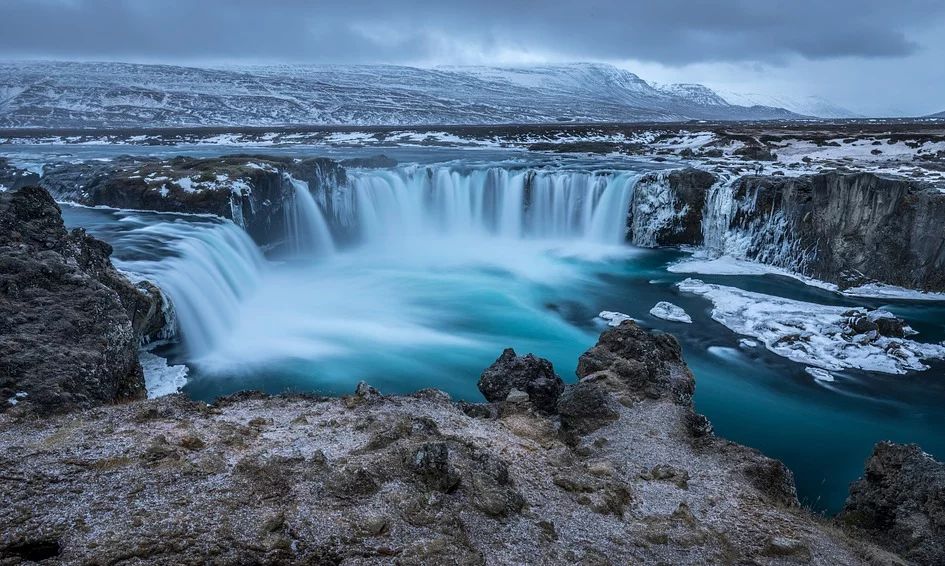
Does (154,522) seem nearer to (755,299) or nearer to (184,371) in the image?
(184,371)

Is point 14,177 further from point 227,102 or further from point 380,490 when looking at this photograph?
point 227,102

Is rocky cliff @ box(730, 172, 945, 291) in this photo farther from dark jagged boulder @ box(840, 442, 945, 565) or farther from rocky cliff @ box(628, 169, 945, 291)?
dark jagged boulder @ box(840, 442, 945, 565)

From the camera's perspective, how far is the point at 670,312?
18.8m

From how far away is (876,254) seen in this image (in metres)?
21.1

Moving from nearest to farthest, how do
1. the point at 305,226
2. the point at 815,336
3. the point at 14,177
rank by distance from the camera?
1. the point at 815,336
2. the point at 305,226
3. the point at 14,177

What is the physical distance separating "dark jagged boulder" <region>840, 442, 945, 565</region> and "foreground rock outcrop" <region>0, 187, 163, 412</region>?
1038 cm

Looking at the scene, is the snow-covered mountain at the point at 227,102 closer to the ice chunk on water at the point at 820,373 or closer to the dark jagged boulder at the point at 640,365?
the ice chunk on water at the point at 820,373

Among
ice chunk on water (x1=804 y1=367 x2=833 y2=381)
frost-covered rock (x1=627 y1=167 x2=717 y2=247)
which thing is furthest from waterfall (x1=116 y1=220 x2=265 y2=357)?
frost-covered rock (x1=627 y1=167 x2=717 y2=247)

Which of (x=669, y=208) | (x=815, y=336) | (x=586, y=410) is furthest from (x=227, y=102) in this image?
(x=586, y=410)

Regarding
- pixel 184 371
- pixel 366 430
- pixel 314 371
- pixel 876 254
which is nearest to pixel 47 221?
pixel 184 371

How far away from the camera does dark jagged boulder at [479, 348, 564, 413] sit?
34.5 ft

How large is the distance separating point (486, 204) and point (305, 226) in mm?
9569

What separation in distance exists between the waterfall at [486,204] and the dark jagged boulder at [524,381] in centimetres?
1885

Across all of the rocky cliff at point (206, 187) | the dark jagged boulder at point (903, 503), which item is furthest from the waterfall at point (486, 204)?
the dark jagged boulder at point (903, 503)
